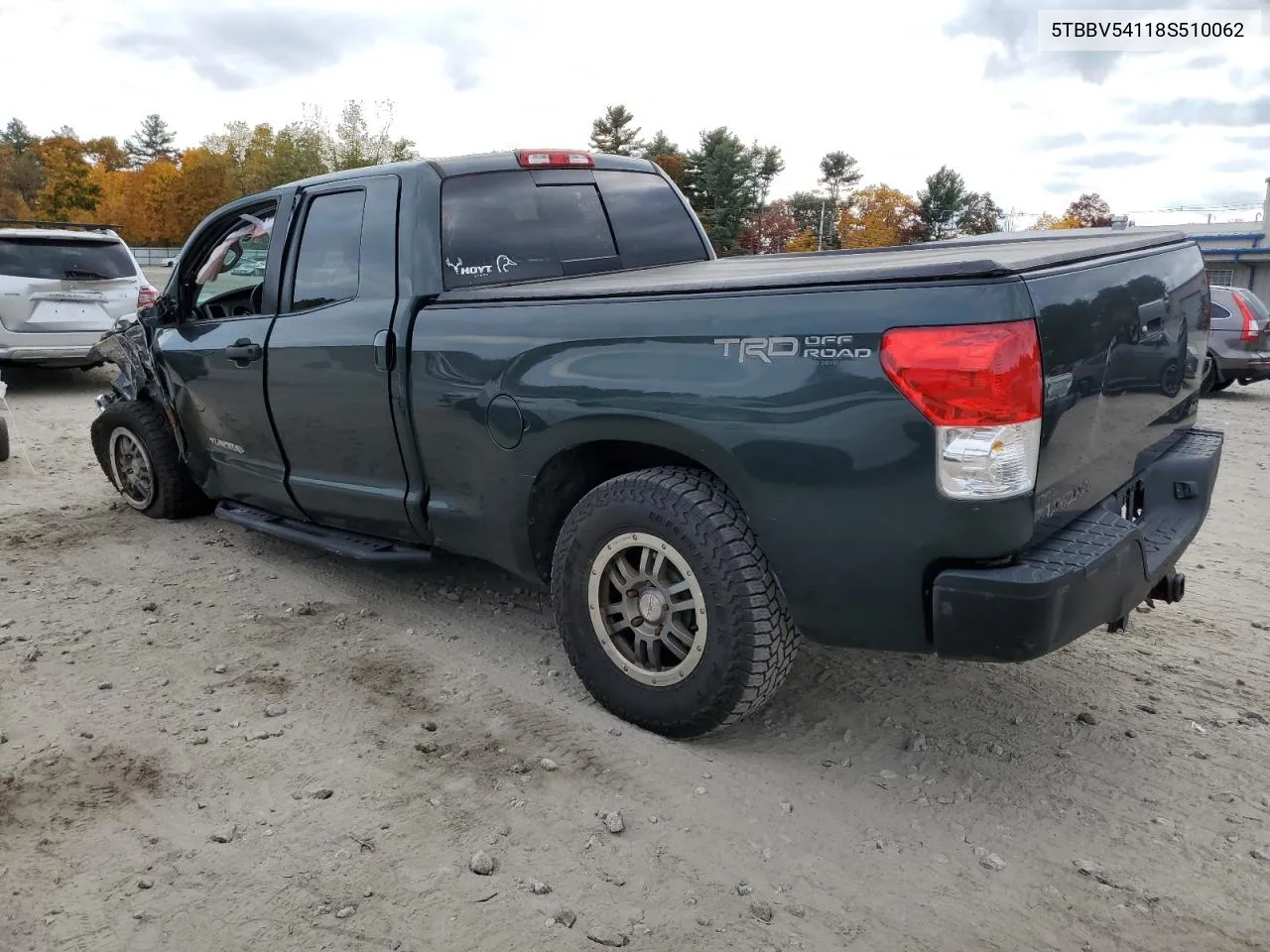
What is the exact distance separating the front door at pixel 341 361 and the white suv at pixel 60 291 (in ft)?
22.1

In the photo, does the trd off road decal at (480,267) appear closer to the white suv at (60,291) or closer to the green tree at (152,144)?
Answer: the white suv at (60,291)

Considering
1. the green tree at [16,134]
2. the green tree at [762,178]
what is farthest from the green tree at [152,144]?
the green tree at [762,178]

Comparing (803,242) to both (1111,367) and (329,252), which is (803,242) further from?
(1111,367)

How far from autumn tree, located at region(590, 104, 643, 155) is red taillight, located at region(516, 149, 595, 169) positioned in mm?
68936

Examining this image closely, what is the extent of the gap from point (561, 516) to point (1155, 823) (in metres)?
2.14

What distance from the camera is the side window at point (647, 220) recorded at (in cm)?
471

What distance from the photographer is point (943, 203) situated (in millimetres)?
72500

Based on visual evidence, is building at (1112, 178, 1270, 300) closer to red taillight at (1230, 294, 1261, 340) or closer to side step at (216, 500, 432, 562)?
red taillight at (1230, 294, 1261, 340)

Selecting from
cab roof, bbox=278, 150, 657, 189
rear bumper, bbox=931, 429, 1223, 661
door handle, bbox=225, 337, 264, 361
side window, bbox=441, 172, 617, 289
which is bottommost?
rear bumper, bbox=931, 429, 1223, 661

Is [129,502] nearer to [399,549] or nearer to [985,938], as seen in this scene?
[399,549]

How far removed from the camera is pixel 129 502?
6328 millimetres

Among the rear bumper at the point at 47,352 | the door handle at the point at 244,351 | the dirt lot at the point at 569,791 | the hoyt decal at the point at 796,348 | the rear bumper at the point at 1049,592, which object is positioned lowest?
the dirt lot at the point at 569,791

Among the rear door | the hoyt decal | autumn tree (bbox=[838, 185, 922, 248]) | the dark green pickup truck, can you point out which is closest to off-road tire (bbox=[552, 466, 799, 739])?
the dark green pickup truck

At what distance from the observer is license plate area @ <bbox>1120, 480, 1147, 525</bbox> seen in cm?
339
